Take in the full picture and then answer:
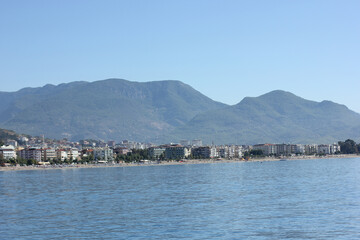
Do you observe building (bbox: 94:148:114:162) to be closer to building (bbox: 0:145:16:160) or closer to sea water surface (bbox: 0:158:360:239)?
building (bbox: 0:145:16:160)

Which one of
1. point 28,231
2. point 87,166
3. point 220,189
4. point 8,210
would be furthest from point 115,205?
point 87,166

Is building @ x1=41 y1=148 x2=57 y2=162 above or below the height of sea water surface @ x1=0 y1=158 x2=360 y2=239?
above

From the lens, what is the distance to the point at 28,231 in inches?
1195

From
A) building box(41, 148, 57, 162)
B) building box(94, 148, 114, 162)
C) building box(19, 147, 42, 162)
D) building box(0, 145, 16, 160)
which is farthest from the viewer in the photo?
building box(94, 148, 114, 162)

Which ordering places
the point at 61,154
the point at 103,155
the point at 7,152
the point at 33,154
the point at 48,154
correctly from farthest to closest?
the point at 103,155 → the point at 61,154 → the point at 48,154 → the point at 33,154 → the point at 7,152

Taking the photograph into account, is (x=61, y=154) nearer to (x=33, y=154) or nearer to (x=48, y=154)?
(x=48, y=154)

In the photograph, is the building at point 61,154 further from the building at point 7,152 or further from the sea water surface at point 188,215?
the sea water surface at point 188,215

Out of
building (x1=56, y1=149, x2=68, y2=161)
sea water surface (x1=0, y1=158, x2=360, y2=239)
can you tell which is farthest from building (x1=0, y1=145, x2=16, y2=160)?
sea water surface (x1=0, y1=158, x2=360, y2=239)

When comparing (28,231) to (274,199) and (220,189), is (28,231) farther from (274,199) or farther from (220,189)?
(220,189)

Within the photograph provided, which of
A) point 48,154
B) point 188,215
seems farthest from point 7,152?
point 188,215

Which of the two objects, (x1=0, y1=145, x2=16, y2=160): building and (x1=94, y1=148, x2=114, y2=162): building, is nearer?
(x1=0, y1=145, x2=16, y2=160): building

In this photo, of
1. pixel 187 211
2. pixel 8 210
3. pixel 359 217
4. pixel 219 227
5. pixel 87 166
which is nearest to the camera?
pixel 219 227

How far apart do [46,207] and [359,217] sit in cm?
2207

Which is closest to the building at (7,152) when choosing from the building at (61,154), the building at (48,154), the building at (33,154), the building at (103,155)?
the building at (33,154)
